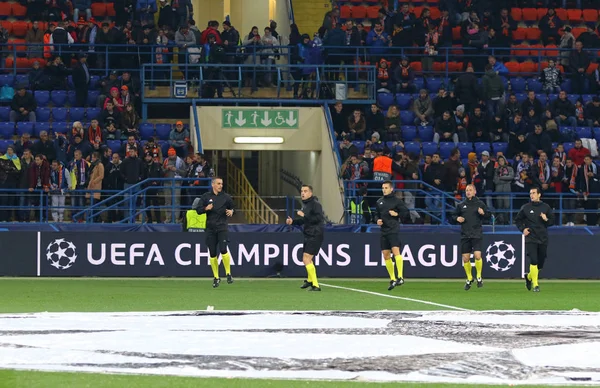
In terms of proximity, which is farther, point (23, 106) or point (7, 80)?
point (7, 80)

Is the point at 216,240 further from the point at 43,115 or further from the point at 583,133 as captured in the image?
the point at 583,133

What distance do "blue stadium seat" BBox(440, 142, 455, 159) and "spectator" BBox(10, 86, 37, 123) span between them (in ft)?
36.6

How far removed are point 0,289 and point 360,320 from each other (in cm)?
909

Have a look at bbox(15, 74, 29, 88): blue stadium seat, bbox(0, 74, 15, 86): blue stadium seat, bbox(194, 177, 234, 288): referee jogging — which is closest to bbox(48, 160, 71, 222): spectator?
bbox(15, 74, 29, 88): blue stadium seat

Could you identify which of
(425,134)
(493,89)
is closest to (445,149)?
(425,134)

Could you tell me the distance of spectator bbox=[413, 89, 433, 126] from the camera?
33375 mm

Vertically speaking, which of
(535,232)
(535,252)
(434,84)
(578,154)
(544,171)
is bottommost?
(535,252)

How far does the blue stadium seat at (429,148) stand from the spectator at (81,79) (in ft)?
31.1

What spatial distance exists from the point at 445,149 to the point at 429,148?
0.55m

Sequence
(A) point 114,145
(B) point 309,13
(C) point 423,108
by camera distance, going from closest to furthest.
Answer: (A) point 114,145 → (C) point 423,108 → (B) point 309,13

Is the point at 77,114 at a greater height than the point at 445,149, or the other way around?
the point at 77,114

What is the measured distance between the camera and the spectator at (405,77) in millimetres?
34406

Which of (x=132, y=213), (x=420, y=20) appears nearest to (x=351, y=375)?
(x=132, y=213)

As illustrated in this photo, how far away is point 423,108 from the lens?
110 ft
